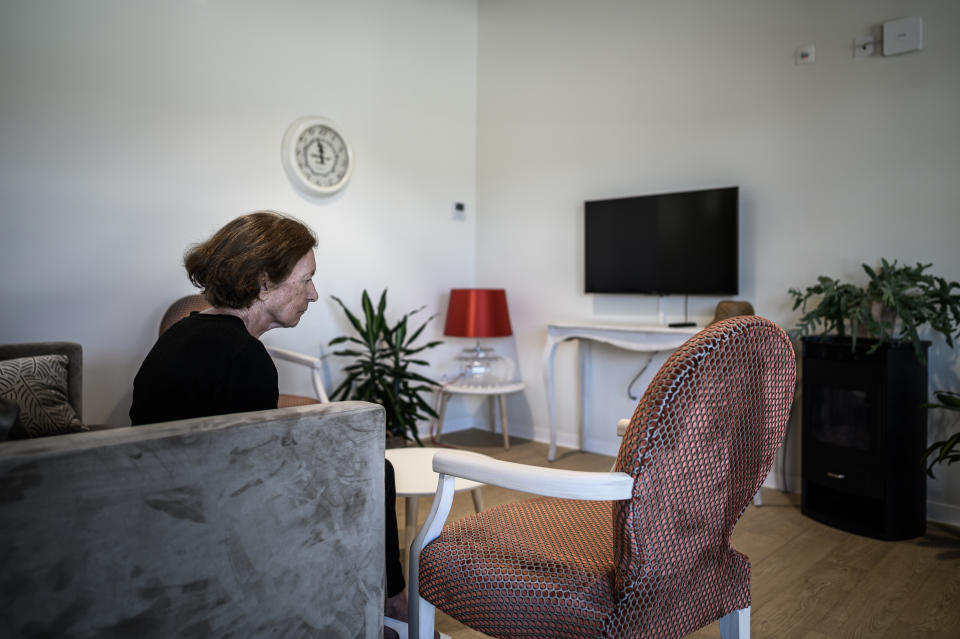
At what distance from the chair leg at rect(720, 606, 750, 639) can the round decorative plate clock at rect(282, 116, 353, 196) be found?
10.4 feet

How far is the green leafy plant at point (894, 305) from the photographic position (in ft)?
8.62

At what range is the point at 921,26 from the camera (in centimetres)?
287

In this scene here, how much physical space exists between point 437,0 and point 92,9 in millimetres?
2295

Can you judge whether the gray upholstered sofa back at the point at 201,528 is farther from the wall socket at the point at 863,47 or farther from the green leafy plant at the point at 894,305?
the wall socket at the point at 863,47

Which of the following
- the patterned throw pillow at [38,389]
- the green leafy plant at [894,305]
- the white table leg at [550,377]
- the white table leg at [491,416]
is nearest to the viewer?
the patterned throw pillow at [38,389]

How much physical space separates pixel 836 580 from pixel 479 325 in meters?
2.48

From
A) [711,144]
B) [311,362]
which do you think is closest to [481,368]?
[311,362]

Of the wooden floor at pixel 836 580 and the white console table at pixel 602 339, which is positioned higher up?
the white console table at pixel 602 339

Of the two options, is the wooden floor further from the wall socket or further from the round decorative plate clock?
the wall socket

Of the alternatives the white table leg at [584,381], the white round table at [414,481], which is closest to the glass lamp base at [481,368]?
the white table leg at [584,381]

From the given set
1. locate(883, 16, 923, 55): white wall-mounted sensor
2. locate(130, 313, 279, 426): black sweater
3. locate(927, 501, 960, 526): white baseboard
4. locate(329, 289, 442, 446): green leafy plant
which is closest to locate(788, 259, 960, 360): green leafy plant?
locate(927, 501, 960, 526): white baseboard

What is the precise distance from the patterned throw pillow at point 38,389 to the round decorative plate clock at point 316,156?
6.48 feet

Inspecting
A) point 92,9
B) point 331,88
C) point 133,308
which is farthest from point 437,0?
point 133,308

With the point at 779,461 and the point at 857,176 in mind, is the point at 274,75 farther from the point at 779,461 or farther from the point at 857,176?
the point at 779,461
